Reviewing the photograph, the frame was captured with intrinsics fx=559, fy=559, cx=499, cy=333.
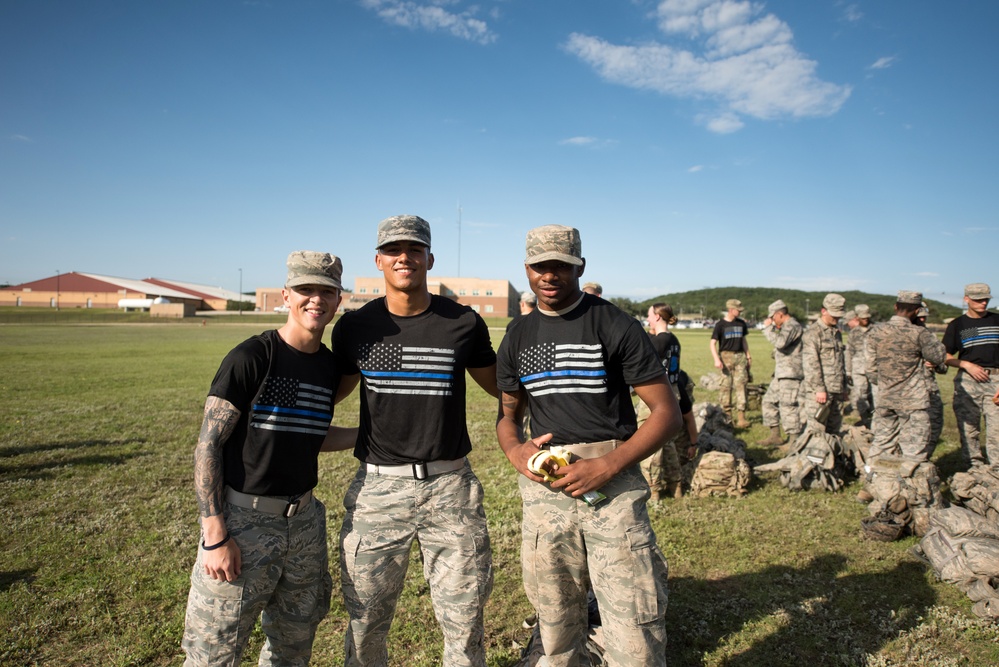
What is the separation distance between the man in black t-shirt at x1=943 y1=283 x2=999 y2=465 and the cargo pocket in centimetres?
682

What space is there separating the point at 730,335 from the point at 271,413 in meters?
10.9

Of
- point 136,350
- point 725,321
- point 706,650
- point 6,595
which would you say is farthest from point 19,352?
point 706,650

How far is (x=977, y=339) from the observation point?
743 centimetres

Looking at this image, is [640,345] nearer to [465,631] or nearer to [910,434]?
[465,631]

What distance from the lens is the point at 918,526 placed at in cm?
546

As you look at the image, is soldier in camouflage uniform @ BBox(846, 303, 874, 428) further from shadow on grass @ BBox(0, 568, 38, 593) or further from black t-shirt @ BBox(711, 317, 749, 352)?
shadow on grass @ BBox(0, 568, 38, 593)

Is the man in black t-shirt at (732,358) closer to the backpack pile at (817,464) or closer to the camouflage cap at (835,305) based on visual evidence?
the camouflage cap at (835,305)

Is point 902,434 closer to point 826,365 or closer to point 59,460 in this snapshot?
point 826,365

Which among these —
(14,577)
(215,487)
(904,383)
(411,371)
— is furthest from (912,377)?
(14,577)

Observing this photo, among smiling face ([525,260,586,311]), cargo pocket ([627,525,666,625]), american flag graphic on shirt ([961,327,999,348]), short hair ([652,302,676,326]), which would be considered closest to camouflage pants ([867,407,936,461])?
american flag graphic on shirt ([961,327,999,348])

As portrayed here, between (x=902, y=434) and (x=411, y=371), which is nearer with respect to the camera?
(x=411, y=371)

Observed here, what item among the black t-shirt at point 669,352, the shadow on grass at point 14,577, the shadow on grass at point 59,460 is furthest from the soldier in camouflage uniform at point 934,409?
the shadow on grass at point 59,460

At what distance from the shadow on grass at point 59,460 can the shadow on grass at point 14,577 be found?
10.3 ft

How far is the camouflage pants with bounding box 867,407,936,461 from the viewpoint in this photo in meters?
6.59
